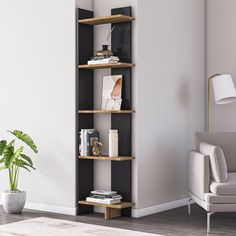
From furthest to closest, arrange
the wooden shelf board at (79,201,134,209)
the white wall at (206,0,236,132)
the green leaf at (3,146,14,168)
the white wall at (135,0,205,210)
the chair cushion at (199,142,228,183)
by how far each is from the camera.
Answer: the white wall at (206,0,236,132), the green leaf at (3,146,14,168), the white wall at (135,0,205,210), the wooden shelf board at (79,201,134,209), the chair cushion at (199,142,228,183)

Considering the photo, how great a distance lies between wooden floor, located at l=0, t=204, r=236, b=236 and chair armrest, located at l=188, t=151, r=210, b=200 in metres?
0.28

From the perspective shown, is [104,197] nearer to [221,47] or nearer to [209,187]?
[209,187]

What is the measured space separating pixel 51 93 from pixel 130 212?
147cm

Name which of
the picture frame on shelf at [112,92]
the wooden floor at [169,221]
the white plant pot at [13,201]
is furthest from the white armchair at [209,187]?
the white plant pot at [13,201]

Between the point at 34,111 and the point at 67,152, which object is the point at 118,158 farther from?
the point at 34,111

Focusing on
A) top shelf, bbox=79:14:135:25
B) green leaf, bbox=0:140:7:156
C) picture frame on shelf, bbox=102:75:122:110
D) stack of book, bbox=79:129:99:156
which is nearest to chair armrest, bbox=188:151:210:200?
picture frame on shelf, bbox=102:75:122:110

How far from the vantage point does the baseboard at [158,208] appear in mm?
5422

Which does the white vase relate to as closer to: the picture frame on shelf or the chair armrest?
the picture frame on shelf

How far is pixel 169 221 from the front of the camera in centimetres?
527

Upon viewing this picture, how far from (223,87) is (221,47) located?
74cm

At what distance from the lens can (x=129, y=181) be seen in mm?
5441

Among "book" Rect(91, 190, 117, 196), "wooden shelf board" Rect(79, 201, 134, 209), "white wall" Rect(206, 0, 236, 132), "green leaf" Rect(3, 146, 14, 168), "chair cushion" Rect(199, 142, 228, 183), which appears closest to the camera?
"chair cushion" Rect(199, 142, 228, 183)

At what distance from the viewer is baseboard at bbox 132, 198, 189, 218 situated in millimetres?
5422

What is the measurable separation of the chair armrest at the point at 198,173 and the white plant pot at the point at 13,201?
174 centimetres
